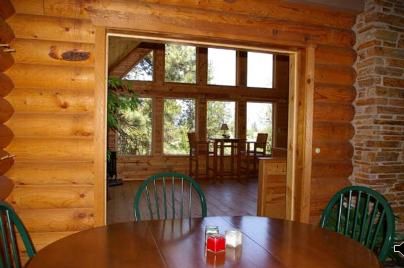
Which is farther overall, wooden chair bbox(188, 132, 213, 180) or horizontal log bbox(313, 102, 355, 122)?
wooden chair bbox(188, 132, 213, 180)

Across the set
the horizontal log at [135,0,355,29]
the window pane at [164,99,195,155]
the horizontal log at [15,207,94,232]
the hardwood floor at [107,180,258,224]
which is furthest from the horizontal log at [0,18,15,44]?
the window pane at [164,99,195,155]

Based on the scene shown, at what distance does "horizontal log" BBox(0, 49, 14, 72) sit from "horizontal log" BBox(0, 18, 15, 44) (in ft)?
0.31

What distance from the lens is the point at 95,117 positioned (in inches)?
100

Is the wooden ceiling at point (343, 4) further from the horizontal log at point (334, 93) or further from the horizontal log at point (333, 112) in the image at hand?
the horizontal log at point (333, 112)

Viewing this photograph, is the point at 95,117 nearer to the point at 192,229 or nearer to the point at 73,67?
the point at 73,67

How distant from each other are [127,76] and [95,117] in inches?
222

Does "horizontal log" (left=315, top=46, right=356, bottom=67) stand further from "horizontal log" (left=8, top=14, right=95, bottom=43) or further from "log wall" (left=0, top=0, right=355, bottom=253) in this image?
"horizontal log" (left=8, top=14, right=95, bottom=43)

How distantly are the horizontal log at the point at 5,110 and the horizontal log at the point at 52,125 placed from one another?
73 millimetres

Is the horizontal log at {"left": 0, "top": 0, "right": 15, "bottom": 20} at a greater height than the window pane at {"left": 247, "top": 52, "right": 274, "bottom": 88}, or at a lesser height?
lesser

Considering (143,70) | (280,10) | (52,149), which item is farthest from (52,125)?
(143,70)

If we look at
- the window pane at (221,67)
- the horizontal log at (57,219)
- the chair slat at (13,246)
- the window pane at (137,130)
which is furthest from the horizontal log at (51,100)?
the window pane at (221,67)

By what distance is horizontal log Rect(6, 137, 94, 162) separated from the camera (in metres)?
2.48

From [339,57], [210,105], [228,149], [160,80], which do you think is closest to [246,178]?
[228,149]

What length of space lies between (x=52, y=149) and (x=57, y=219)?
1.86 ft
